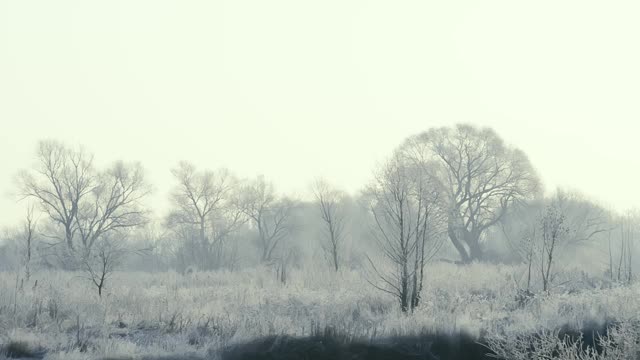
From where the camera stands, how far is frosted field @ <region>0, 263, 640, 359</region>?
1385 centimetres

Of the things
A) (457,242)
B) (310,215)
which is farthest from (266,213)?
(457,242)

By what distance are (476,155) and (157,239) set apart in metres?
28.0

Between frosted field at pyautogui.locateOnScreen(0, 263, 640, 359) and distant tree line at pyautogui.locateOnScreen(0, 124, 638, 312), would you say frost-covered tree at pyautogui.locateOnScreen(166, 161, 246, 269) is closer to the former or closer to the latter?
distant tree line at pyautogui.locateOnScreen(0, 124, 638, 312)

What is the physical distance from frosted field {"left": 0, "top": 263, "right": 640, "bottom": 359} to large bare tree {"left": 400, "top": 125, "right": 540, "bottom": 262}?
2127 cm

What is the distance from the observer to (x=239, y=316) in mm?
17125

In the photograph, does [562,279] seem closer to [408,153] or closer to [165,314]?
[165,314]

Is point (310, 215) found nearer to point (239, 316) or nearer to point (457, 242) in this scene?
point (457, 242)

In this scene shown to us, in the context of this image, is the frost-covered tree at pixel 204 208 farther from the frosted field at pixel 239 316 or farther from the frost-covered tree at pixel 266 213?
the frosted field at pixel 239 316

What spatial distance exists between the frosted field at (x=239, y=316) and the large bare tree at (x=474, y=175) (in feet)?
69.8

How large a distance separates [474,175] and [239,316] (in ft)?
101

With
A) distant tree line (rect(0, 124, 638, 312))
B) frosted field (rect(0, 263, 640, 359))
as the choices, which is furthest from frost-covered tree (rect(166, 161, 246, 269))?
frosted field (rect(0, 263, 640, 359))

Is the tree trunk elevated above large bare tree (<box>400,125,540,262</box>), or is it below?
below

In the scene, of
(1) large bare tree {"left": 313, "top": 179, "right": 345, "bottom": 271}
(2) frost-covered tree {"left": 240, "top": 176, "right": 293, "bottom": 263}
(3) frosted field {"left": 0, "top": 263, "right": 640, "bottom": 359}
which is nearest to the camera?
(3) frosted field {"left": 0, "top": 263, "right": 640, "bottom": 359}

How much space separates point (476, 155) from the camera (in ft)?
150
